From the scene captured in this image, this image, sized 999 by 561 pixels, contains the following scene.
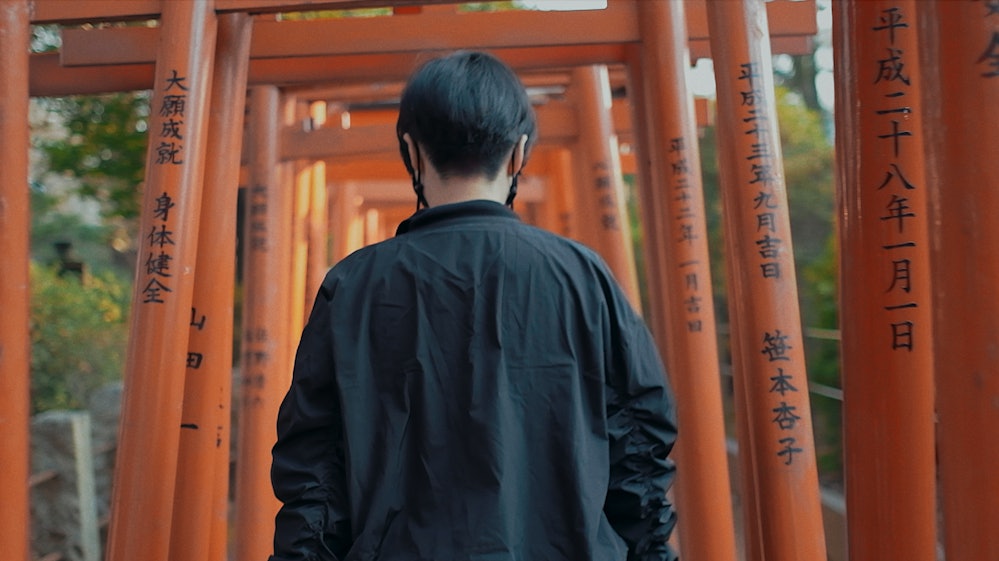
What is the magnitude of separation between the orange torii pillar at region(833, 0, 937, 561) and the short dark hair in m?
0.65

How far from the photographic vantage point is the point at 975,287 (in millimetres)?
1762

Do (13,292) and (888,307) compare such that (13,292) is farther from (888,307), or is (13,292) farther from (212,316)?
(888,307)

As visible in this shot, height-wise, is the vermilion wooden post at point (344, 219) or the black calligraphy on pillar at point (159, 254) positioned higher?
the vermilion wooden post at point (344, 219)

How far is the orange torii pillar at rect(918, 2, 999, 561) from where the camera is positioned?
175cm

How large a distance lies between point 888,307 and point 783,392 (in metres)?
1.17

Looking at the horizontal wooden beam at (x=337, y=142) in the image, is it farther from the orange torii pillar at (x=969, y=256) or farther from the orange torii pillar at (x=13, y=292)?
the orange torii pillar at (x=969, y=256)

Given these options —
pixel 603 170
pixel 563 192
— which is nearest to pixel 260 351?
pixel 603 170

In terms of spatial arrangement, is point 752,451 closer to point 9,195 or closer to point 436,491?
point 436,491

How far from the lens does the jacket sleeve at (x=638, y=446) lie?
2.04m

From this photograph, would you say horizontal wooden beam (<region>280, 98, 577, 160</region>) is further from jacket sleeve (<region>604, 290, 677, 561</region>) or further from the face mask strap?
jacket sleeve (<region>604, 290, 677, 561</region>)

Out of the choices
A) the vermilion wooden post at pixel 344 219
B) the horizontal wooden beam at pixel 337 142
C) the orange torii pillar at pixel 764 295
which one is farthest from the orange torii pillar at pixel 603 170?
the vermilion wooden post at pixel 344 219

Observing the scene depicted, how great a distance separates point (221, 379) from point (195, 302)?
10.3 inches

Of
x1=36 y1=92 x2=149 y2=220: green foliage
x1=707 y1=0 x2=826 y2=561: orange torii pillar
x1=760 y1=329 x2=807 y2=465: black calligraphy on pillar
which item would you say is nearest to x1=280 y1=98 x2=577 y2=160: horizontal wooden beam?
x1=36 y1=92 x2=149 y2=220: green foliage

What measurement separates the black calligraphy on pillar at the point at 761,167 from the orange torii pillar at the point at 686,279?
26.7 inches
